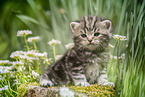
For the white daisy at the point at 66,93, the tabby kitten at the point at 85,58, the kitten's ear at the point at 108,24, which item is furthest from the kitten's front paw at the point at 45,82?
the kitten's ear at the point at 108,24

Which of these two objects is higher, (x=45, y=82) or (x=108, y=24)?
(x=108, y=24)

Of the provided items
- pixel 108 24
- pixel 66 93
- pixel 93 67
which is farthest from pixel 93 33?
pixel 66 93

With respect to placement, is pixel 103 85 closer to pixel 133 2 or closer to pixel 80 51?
pixel 80 51

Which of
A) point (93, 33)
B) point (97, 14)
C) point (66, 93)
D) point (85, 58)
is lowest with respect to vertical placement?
point (66, 93)

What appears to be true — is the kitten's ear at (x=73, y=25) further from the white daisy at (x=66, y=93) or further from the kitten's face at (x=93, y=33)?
the white daisy at (x=66, y=93)

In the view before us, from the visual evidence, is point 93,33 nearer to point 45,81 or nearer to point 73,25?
point 73,25

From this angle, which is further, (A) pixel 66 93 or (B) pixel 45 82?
(B) pixel 45 82

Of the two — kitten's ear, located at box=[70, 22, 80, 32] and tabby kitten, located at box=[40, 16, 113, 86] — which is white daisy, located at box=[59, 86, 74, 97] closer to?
tabby kitten, located at box=[40, 16, 113, 86]
